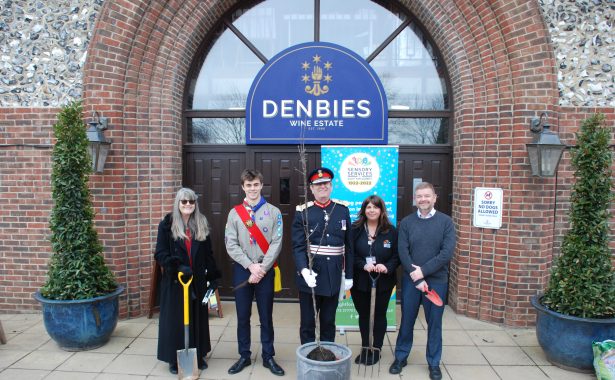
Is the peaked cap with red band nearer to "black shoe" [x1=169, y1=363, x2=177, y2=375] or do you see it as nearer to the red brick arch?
"black shoe" [x1=169, y1=363, x2=177, y2=375]

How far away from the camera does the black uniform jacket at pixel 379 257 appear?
3932mm

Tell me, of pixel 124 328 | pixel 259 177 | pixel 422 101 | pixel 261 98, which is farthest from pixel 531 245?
pixel 124 328

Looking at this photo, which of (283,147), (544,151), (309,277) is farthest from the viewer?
(283,147)

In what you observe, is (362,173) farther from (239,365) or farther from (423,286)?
(239,365)

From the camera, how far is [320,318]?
13.0 ft

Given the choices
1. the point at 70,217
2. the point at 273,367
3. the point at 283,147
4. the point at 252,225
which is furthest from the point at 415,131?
the point at 70,217

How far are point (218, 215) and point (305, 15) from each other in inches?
117

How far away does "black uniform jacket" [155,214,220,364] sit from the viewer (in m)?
3.77

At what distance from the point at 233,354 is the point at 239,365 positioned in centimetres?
42

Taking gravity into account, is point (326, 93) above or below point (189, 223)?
above

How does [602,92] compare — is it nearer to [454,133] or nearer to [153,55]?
[454,133]

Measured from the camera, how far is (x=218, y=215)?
5.79 m

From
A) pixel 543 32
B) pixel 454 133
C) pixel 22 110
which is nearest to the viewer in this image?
pixel 543 32

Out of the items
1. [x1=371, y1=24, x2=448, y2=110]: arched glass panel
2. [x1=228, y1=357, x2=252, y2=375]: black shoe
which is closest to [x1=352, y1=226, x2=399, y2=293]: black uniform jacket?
[x1=228, y1=357, x2=252, y2=375]: black shoe
